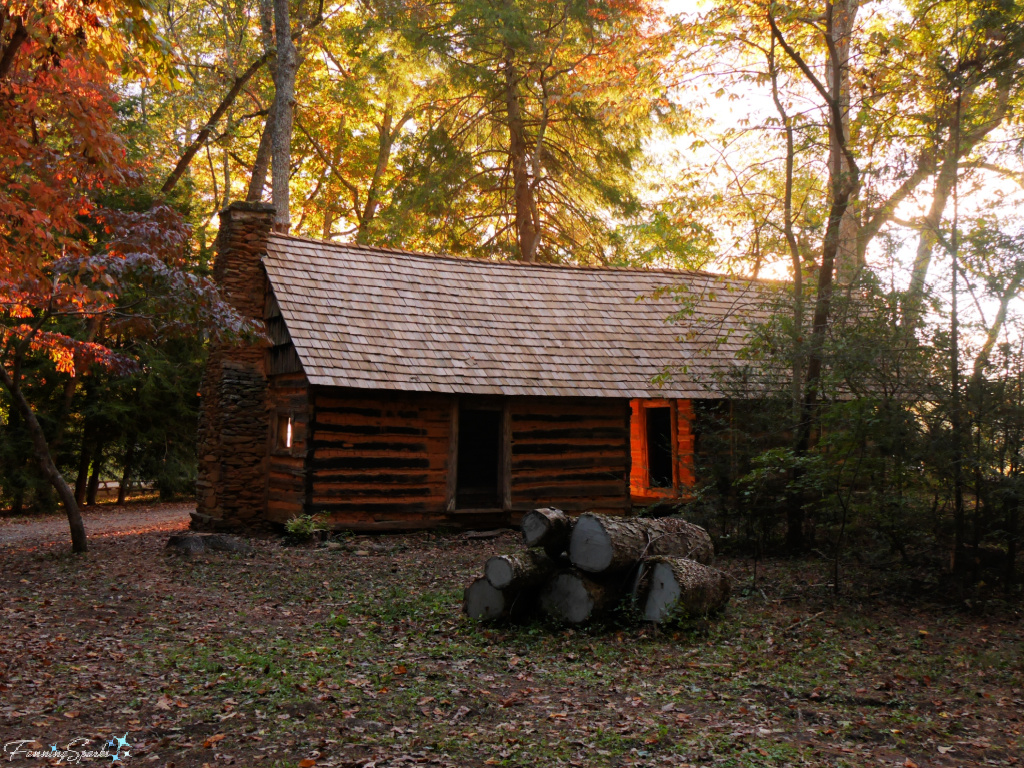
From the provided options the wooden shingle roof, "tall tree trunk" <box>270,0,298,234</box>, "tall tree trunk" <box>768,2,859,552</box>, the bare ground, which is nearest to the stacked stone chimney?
the wooden shingle roof

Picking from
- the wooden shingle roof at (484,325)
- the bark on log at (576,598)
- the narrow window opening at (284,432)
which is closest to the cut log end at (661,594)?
the bark on log at (576,598)

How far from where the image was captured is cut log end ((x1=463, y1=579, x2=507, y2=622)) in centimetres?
759

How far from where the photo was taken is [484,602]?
7715mm

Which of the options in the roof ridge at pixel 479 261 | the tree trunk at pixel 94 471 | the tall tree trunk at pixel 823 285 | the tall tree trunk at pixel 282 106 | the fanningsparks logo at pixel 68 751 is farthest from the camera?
the tree trunk at pixel 94 471

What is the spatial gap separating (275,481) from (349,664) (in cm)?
787

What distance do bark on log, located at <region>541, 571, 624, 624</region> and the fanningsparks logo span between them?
12.8 ft

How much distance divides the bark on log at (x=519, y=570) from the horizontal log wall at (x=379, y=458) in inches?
234

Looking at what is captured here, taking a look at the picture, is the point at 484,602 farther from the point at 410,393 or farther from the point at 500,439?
the point at 500,439

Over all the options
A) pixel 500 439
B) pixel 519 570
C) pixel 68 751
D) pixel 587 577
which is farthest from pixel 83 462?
pixel 68 751

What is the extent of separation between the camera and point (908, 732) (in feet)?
16.7

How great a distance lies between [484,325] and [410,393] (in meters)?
2.30

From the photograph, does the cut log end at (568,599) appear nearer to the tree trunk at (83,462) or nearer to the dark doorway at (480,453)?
the dark doorway at (480,453)

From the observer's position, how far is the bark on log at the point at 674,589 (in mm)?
7352

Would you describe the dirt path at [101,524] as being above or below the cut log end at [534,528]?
below
